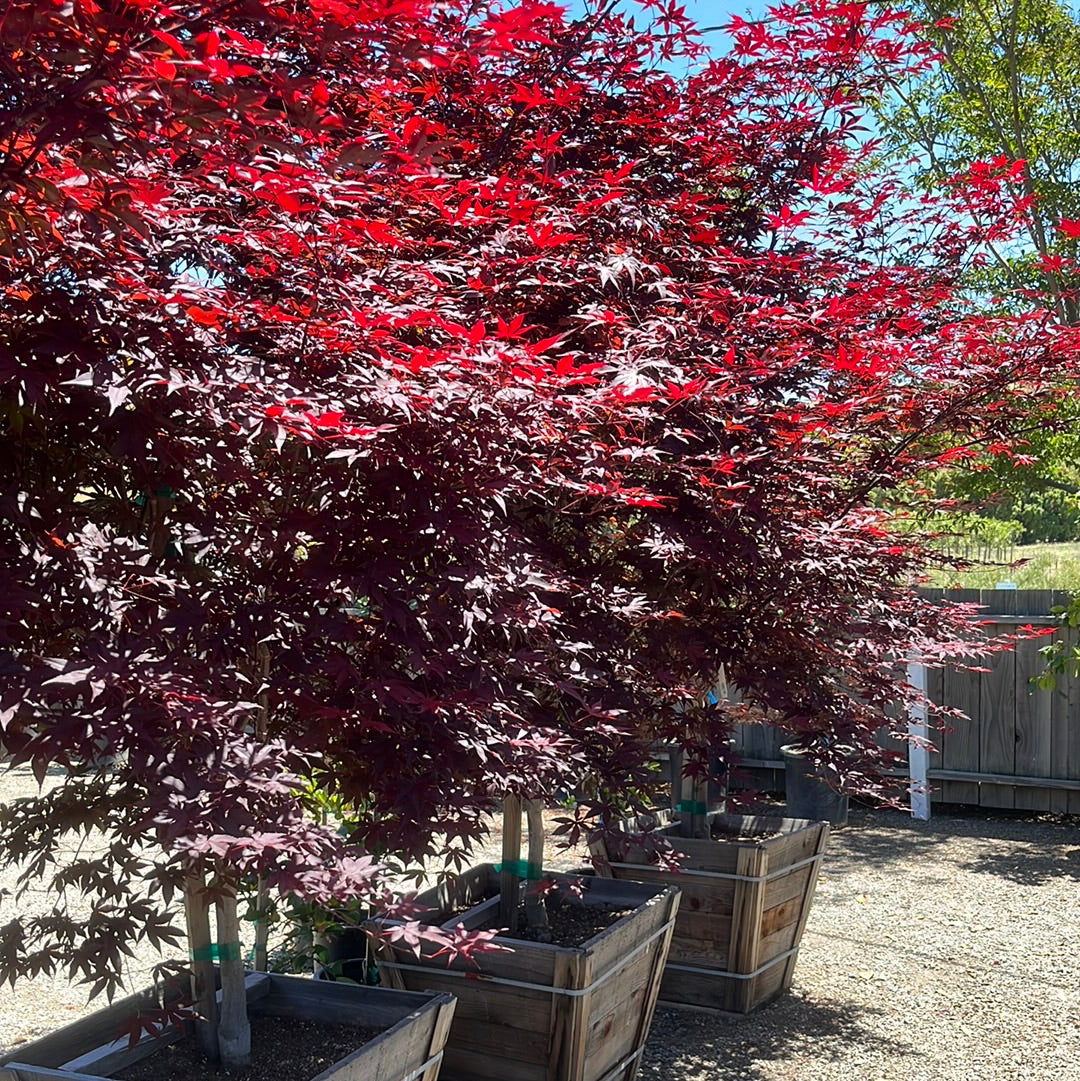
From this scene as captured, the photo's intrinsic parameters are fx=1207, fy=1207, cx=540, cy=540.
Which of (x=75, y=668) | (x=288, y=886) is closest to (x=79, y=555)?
(x=75, y=668)

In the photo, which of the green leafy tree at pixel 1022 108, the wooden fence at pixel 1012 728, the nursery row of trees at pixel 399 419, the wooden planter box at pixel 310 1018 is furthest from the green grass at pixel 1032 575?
the wooden planter box at pixel 310 1018

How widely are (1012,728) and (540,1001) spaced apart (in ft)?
18.5

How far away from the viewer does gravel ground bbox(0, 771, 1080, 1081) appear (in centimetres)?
393

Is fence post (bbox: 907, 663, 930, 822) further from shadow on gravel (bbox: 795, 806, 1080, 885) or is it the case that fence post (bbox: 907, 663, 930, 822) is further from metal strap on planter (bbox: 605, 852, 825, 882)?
metal strap on planter (bbox: 605, 852, 825, 882)

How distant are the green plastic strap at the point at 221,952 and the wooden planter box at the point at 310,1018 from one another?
5.5 inches

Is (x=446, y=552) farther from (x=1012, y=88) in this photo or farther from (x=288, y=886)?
(x=1012, y=88)

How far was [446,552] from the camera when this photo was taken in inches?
95.5

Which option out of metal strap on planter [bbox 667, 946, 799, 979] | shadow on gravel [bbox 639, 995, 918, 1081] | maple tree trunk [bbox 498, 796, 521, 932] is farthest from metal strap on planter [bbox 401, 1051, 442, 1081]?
metal strap on planter [bbox 667, 946, 799, 979]

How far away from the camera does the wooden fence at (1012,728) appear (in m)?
7.76

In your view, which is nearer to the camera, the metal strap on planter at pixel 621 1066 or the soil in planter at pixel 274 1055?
the soil in planter at pixel 274 1055

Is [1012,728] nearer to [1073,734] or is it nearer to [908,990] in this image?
[1073,734]

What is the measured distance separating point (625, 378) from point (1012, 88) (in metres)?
8.86

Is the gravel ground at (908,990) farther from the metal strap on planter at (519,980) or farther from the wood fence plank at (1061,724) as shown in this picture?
the wood fence plank at (1061,724)

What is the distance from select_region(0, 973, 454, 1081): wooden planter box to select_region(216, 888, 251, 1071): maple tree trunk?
0.49ft
